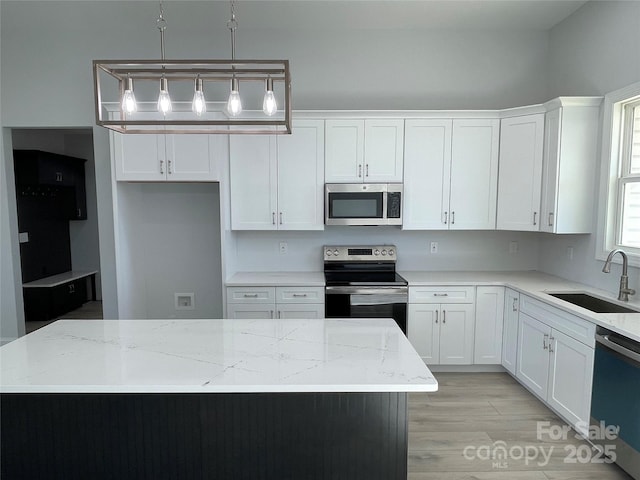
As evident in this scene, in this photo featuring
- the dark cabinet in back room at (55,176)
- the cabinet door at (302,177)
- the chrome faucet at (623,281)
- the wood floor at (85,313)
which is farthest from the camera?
the wood floor at (85,313)

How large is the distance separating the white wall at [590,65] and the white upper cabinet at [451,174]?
0.70m

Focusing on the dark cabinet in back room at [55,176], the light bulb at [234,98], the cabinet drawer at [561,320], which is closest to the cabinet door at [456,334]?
the cabinet drawer at [561,320]

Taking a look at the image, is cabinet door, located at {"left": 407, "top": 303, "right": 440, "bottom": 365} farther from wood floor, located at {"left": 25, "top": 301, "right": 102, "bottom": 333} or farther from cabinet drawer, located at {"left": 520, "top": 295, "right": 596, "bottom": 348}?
wood floor, located at {"left": 25, "top": 301, "right": 102, "bottom": 333}

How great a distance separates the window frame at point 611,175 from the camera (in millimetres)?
2803

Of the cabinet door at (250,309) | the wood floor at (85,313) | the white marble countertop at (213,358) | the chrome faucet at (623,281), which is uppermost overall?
the chrome faucet at (623,281)

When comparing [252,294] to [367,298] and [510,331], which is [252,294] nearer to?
[367,298]

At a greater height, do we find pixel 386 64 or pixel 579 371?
pixel 386 64

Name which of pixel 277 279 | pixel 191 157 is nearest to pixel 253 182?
pixel 191 157

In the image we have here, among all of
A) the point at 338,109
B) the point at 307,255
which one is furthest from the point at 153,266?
the point at 338,109

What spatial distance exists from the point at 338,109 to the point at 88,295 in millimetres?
4895

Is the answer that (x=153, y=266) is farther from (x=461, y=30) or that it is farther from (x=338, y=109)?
(x=461, y=30)

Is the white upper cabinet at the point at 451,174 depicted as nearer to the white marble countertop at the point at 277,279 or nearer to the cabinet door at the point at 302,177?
the cabinet door at the point at 302,177

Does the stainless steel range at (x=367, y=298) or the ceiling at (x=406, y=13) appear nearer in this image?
the ceiling at (x=406, y=13)

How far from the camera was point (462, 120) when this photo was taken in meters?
3.41
